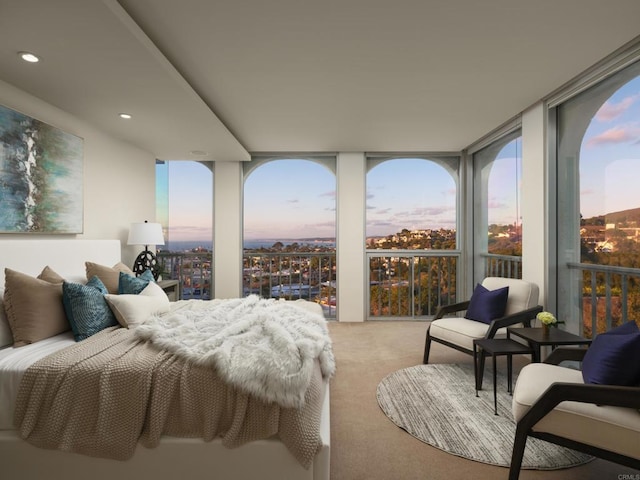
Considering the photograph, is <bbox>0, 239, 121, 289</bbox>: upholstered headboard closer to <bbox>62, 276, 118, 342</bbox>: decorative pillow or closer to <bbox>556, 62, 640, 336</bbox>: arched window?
<bbox>62, 276, 118, 342</bbox>: decorative pillow

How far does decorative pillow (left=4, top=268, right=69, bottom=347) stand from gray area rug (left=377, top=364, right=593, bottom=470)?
2.23m

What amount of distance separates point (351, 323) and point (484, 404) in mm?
2627

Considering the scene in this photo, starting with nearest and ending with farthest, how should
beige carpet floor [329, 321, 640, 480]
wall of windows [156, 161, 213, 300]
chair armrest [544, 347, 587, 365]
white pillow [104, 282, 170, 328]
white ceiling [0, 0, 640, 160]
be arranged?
1. beige carpet floor [329, 321, 640, 480]
2. white ceiling [0, 0, 640, 160]
3. chair armrest [544, 347, 587, 365]
4. white pillow [104, 282, 170, 328]
5. wall of windows [156, 161, 213, 300]

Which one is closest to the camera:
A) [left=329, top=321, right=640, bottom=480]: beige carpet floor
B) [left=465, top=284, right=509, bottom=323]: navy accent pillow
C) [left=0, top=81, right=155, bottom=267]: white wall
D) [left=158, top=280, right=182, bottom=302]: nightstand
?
[left=329, top=321, right=640, bottom=480]: beige carpet floor

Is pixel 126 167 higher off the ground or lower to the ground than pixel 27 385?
higher

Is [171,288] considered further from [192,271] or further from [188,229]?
[188,229]

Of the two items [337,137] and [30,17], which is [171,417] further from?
[337,137]

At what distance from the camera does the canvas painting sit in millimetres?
2494

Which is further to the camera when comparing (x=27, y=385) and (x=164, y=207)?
(x=164, y=207)

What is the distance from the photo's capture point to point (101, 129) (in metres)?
3.58

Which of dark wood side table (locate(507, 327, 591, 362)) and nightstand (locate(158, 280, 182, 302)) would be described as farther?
nightstand (locate(158, 280, 182, 302))

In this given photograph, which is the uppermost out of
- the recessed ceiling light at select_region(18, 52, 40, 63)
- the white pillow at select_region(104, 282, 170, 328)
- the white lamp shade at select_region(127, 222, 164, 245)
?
the recessed ceiling light at select_region(18, 52, 40, 63)

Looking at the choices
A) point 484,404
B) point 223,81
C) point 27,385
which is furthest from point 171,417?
point 223,81

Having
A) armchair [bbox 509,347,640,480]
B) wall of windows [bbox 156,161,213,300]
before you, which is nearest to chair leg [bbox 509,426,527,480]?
armchair [bbox 509,347,640,480]
